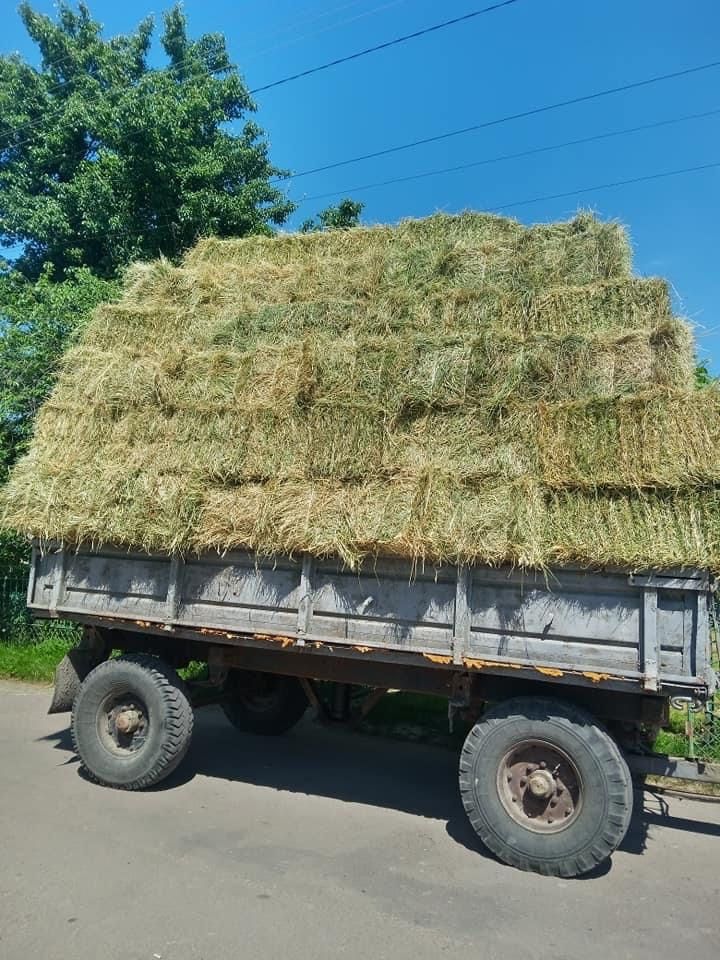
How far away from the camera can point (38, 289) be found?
12.0 m

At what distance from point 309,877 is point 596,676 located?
2.01 metres

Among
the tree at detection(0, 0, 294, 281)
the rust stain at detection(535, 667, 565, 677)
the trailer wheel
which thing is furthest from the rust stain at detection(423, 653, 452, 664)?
the tree at detection(0, 0, 294, 281)

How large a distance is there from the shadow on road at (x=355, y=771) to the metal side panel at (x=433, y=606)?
1369mm

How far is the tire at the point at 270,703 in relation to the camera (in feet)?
23.9

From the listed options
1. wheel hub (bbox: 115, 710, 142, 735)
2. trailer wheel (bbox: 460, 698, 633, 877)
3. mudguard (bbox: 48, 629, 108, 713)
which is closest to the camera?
trailer wheel (bbox: 460, 698, 633, 877)

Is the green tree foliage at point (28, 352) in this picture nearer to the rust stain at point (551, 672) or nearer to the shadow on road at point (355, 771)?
the shadow on road at point (355, 771)

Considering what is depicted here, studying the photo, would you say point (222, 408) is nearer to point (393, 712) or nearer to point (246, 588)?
point (246, 588)

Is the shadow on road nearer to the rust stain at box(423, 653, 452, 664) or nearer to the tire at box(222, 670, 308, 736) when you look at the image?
the tire at box(222, 670, 308, 736)

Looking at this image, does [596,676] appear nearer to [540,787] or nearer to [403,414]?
[540,787]

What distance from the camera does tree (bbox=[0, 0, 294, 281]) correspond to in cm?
1424

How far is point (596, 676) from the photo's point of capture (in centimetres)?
418

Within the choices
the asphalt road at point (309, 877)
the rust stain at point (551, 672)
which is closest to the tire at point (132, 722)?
the asphalt road at point (309, 877)

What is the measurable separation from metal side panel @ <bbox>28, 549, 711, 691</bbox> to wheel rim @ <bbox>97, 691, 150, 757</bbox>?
0.71 m

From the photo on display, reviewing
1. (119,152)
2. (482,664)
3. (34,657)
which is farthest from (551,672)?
(119,152)
